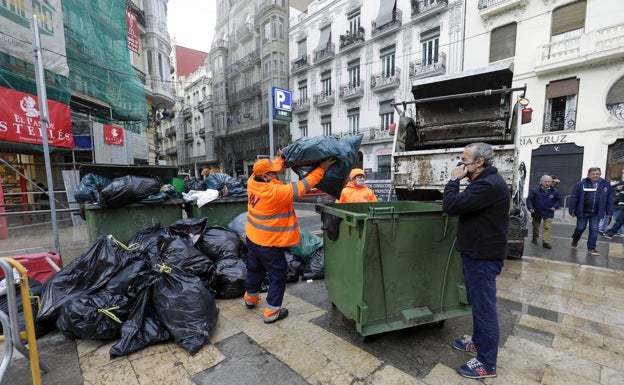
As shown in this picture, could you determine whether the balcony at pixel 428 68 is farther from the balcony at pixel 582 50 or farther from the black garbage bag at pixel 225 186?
the black garbage bag at pixel 225 186

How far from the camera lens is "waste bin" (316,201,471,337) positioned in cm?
217

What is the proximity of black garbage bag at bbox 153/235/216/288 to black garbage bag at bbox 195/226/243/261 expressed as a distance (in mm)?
223

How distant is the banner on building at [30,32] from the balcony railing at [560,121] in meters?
17.0

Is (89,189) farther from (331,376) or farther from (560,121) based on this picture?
(560,121)

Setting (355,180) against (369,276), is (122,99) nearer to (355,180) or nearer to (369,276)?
(355,180)

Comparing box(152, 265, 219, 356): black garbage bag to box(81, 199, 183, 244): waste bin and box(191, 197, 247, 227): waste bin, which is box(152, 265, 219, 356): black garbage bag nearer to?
box(81, 199, 183, 244): waste bin

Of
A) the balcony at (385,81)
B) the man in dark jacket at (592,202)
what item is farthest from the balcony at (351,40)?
the man in dark jacket at (592,202)

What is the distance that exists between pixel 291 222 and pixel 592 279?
433 cm

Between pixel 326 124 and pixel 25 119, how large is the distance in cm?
1859

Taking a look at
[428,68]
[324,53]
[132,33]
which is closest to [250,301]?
[132,33]

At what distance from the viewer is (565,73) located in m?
12.2

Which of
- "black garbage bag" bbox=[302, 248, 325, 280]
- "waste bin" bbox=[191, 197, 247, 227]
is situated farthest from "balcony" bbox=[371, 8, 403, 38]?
"black garbage bag" bbox=[302, 248, 325, 280]

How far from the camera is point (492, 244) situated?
6.51 ft

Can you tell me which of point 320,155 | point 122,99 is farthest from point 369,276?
point 122,99
